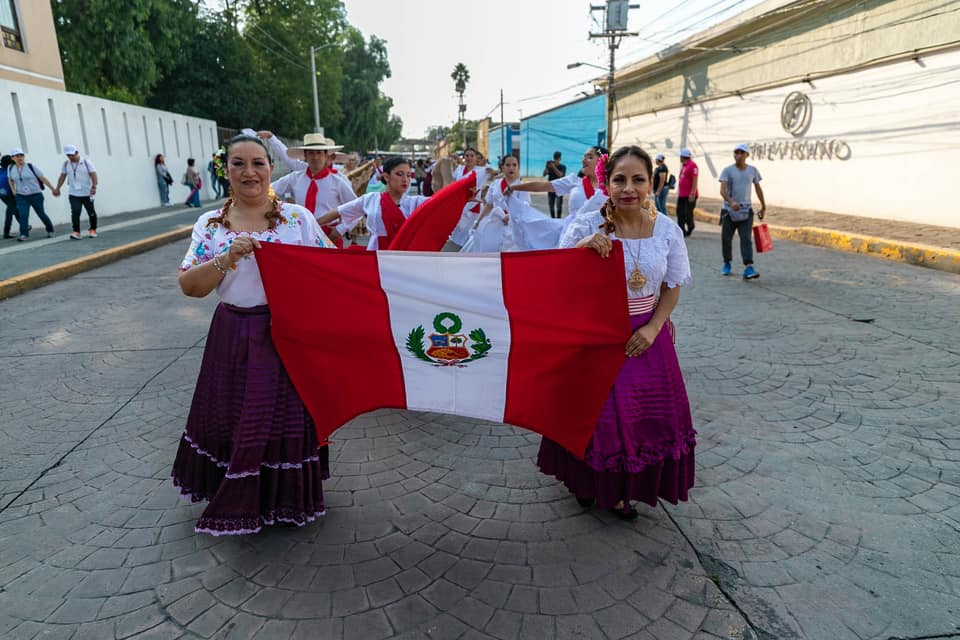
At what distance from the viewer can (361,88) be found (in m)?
52.7

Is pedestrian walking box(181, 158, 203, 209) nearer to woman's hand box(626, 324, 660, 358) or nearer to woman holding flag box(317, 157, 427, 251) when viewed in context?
woman holding flag box(317, 157, 427, 251)

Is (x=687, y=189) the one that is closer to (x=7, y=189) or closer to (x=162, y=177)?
(x=7, y=189)

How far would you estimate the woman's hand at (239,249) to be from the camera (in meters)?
2.53

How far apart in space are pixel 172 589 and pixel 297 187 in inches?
169

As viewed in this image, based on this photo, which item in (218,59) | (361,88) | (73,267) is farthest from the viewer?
(361,88)

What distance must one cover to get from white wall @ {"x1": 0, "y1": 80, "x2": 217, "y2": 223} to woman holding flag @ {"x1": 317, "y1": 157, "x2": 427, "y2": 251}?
491 inches

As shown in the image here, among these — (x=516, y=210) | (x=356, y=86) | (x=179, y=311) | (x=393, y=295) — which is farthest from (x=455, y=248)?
(x=356, y=86)

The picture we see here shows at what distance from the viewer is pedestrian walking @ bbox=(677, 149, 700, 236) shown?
12.2 meters

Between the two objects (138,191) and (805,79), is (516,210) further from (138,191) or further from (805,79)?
(138,191)

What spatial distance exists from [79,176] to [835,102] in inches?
669

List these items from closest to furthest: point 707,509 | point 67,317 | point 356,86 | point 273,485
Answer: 1. point 273,485
2. point 707,509
3. point 67,317
4. point 356,86

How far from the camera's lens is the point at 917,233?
11109mm

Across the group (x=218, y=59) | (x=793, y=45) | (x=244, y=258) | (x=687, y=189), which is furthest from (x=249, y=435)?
(x=218, y=59)

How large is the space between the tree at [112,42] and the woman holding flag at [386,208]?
22747 millimetres
